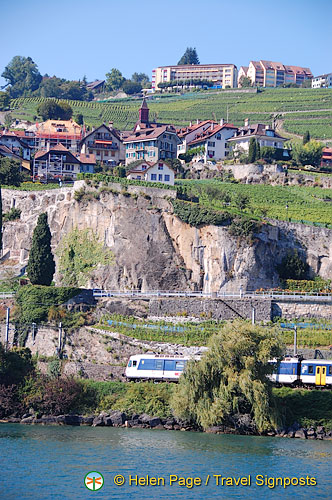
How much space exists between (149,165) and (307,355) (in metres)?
35.1

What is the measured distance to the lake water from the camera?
3881cm

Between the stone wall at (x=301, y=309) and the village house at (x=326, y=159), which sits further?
the village house at (x=326, y=159)

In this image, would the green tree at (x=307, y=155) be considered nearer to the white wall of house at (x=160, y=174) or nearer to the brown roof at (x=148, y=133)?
the brown roof at (x=148, y=133)

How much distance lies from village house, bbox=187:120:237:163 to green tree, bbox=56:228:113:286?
29.5m

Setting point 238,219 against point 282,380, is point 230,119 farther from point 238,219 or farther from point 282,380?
point 282,380

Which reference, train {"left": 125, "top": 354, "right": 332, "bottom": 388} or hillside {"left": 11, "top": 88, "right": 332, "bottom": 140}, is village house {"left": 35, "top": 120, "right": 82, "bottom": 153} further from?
train {"left": 125, "top": 354, "right": 332, "bottom": 388}

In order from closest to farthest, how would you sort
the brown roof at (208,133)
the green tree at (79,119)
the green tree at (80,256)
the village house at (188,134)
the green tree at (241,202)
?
the green tree at (80,256)
the green tree at (241,202)
the brown roof at (208,133)
the village house at (188,134)
the green tree at (79,119)

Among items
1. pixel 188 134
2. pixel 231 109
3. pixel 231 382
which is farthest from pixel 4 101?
pixel 231 382

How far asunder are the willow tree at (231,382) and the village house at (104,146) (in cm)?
5725

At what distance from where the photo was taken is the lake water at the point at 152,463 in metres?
38.8

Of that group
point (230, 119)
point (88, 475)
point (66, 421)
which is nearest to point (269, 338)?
point (66, 421)

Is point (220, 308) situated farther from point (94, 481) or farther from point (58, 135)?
point (58, 135)

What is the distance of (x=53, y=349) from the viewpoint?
66375mm

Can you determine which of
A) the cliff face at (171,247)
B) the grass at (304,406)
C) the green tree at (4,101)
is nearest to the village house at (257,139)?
the cliff face at (171,247)
